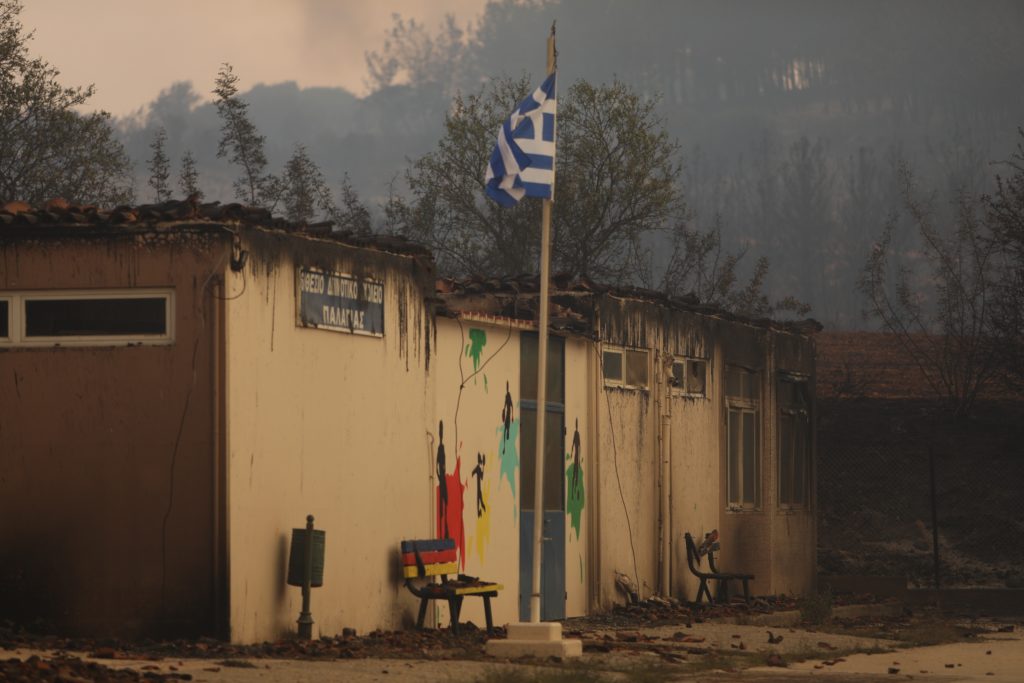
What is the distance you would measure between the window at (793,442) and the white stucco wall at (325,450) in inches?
383

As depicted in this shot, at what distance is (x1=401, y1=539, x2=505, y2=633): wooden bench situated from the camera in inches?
628

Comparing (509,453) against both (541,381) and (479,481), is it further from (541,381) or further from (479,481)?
(541,381)

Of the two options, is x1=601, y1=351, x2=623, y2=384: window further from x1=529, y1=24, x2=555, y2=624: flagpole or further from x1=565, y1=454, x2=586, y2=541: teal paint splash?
x1=529, y1=24, x2=555, y2=624: flagpole

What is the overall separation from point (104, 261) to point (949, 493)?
22.8 metres

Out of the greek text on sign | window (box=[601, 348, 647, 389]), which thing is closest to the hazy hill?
window (box=[601, 348, 647, 389])

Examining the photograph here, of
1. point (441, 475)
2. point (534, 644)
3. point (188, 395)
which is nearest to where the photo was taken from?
point (188, 395)

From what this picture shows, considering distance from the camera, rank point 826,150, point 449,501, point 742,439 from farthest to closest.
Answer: point 826,150 → point 742,439 → point 449,501

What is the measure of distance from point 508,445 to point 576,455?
5.03 feet

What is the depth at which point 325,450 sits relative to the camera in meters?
15.3

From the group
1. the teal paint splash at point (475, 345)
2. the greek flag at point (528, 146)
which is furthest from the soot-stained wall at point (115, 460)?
the teal paint splash at point (475, 345)

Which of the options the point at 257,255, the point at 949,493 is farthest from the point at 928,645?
the point at 949,493

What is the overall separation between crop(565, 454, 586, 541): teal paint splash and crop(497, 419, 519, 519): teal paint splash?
107 cm

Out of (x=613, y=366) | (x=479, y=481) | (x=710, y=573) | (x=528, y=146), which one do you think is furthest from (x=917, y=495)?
(x=528, y=146)

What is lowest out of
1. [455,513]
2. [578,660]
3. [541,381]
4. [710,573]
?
[578,660]
